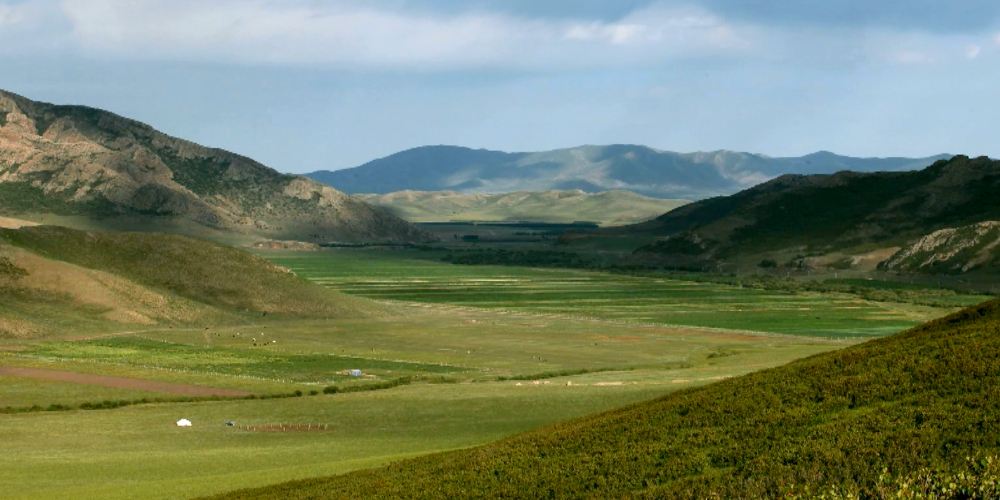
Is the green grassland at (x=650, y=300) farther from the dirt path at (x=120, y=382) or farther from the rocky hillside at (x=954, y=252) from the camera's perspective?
the dirt path at (x=120, y=382)

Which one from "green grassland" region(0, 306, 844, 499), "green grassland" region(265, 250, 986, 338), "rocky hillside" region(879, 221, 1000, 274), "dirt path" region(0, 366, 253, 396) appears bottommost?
"dirt path" region(0, 366, 253, 396)

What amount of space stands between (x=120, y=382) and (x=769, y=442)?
49.1m

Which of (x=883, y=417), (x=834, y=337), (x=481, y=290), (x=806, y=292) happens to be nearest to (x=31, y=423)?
(x=883, y=417)

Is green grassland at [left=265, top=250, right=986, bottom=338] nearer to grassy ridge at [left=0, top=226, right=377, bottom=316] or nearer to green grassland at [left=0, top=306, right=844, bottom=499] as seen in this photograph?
green grassland at [left=0, top=306, right=844, bottom=499]

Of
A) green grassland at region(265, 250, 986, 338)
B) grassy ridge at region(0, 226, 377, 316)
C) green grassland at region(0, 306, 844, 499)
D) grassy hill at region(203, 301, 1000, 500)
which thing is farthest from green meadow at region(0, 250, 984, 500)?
grassy hill at region(203, 301, 1000, 500)

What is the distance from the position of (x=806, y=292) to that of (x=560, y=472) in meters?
137

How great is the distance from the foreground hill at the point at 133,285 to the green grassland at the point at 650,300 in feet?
66.8

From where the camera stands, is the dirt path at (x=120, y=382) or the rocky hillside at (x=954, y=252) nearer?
the dirt path at (x=120, y=382)

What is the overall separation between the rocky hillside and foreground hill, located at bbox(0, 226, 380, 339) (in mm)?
87835

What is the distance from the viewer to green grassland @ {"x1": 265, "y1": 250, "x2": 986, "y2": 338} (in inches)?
4668

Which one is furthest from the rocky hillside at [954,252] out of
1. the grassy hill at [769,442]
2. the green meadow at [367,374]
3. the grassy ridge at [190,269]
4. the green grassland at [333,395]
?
the grassy hill at [769,442]

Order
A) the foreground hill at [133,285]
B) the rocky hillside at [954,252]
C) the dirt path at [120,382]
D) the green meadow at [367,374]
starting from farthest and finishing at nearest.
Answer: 1. the rocky hillside at [954,252]
2. the foreground hill at [133,285]
3. the dirt path at [120,382]
4. the green meadow at [367,374]

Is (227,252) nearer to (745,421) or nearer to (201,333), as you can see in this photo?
(201,333)

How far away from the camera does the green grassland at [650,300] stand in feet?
389
